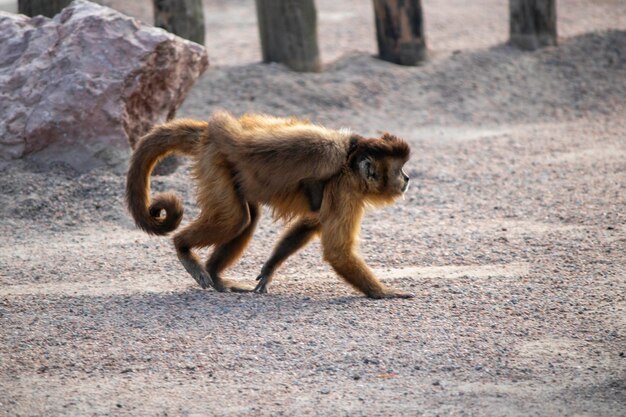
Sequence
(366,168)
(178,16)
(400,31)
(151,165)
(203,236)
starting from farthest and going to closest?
(400,31)
(178,16)
(151,165)
(203,236)
(366,168)

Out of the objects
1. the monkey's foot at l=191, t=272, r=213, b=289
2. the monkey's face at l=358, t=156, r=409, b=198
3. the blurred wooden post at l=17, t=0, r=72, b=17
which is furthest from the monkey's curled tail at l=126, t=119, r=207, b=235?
the blurred wooden post at l=17, t=0, r=72, b=17

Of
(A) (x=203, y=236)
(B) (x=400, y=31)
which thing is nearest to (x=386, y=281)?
(A) (x=203, y=236)

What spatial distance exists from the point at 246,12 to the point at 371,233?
12.4m

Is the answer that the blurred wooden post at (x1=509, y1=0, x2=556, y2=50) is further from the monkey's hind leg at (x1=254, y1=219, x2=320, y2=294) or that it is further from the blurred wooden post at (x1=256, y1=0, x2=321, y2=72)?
the monkey's hind leg at (x1=254, y1=219, x2=320, y2=294)

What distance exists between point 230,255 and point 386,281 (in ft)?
4.03

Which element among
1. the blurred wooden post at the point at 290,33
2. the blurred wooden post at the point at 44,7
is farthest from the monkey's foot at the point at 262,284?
the blurred wooden post at the point at 290,33

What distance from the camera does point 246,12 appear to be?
2014 centimetres

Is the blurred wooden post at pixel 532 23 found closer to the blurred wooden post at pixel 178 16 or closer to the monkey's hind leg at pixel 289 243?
the blurred wooden post at pixel 178 16

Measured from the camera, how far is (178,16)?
11672 mm

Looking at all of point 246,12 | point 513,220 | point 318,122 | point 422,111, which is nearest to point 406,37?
point 422,111

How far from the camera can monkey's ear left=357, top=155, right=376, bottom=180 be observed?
6.77 meters

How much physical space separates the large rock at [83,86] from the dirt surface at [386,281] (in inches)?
11.6

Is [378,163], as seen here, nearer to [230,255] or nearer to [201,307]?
[230,255]

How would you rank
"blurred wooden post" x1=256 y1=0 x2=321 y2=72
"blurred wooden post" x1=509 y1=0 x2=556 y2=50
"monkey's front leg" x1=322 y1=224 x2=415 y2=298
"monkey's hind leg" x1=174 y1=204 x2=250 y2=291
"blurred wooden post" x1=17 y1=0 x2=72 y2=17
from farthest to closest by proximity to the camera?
"blurred wooden post" x1=509 y1=0 x2=556 y2=50 < "blurred wooden post" x1=256 y1=0 x2=321 y2=72 < "blurred wooden post" x1=17 y1=0 x2=72 y2=17 < "monkey's hind leg" x1=174 y1=204 x2=250 y2=291 < "monkey's front leg" x1=322 y1=224 x2=415 y2=298
